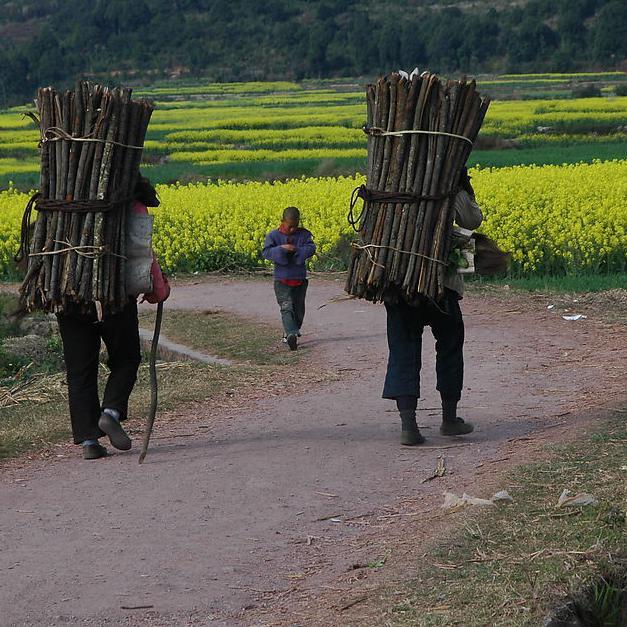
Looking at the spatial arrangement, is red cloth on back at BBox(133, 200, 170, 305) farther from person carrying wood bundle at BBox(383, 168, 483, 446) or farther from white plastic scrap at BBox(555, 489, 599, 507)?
white plastic scrap at BBox(555, 489, 599, 507)

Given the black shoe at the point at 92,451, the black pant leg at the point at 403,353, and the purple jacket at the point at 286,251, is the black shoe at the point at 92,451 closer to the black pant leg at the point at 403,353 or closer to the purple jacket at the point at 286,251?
the black pant leg at the point at 403,353

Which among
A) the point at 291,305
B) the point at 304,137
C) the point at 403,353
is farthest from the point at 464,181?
the point at 304,137

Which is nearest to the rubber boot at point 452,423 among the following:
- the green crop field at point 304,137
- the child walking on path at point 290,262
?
the child walking on path at point 290,262

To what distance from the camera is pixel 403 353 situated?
7996mm

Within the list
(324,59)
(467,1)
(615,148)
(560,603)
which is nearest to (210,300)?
(560,603)

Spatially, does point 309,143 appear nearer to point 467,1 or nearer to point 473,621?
point 473,621

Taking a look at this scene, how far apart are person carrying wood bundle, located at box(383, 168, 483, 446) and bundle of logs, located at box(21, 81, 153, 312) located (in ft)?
5.16

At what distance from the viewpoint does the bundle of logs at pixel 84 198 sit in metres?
7.66

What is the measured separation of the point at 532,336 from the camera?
1203 cm

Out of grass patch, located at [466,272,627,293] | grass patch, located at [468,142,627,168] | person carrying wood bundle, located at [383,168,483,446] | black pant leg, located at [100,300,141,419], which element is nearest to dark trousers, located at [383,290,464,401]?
person carrying wood bundle, located at [383,168,483,446]

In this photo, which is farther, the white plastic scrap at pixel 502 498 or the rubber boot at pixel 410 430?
the rubber boot at pixel 410 430

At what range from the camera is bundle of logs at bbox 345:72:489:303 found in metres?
7.68

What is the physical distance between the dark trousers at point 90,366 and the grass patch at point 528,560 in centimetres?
239

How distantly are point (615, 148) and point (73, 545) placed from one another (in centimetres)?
3168
